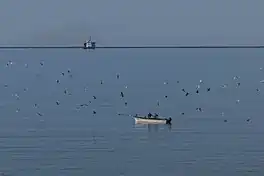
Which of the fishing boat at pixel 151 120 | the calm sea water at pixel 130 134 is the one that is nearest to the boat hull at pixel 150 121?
the fishing boat at pixel 151 120

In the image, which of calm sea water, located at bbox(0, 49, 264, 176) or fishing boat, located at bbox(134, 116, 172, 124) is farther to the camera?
fishing boat, located at bbox(134, 116, 172, 124)

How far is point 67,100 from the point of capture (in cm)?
9900

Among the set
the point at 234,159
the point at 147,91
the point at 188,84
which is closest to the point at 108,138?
the point at 234,159

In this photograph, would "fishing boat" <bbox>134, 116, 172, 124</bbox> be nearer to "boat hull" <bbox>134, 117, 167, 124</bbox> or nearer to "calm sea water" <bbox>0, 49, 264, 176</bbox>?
"boat hull" <bbox>134, 117, 167, 124</bbox>

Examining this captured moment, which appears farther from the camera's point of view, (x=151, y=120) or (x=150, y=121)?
(x=151, y=120)

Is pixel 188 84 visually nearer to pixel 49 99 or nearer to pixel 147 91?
pixel 147 91

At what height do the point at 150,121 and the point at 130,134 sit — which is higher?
the point at 150,121

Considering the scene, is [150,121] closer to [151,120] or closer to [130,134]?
[151,120]

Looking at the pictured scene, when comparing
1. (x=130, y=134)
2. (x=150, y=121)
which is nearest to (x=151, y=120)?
(x=150, y=121)

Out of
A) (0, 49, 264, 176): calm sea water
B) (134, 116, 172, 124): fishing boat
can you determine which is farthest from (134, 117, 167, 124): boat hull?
(0, 49, 264, 176): calm sea water

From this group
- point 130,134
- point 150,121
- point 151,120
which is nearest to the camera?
point 130,134

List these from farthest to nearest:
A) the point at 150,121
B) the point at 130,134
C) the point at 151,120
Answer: the point at 151,120 → the point at 150,121 → the point at 130,134

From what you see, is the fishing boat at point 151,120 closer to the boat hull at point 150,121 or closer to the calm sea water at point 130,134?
the boat hull at point 150,121

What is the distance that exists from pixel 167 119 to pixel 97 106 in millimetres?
15880
